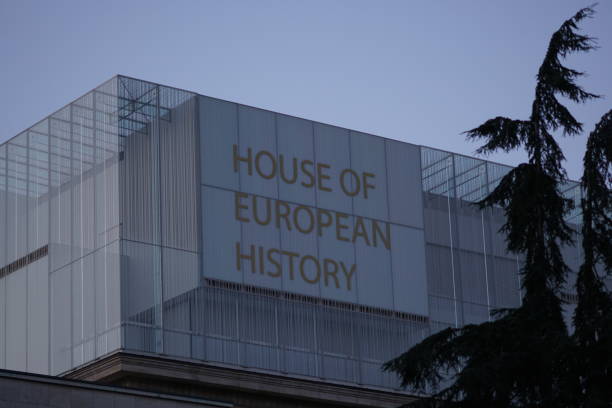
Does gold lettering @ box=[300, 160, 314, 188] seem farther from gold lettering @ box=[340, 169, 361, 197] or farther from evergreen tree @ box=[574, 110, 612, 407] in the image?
evergreen tree @ box=[574, 110, 612, 407]

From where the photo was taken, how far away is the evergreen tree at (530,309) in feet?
102

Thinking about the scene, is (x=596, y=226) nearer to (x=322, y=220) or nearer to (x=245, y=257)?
(x=245, y=257)

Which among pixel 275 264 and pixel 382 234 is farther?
pixel 382 234

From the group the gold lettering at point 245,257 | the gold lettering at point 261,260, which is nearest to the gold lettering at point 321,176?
the gold lettering at point 261,260

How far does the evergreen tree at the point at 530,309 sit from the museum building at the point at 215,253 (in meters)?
14.9

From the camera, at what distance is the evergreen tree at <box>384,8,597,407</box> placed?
31.1 metres

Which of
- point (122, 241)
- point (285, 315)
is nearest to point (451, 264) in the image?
point (285, 315)

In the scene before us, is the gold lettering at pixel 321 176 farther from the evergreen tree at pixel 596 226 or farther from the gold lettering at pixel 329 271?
the evergreen tree at pixel 596 226

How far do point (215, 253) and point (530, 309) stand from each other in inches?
675

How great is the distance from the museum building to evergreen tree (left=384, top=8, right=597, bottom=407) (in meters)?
14.9

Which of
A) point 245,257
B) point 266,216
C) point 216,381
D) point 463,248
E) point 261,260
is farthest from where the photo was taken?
point 463,248

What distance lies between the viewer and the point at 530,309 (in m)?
32.5

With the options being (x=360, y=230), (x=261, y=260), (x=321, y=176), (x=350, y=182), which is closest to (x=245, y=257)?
(x=261, y=260)

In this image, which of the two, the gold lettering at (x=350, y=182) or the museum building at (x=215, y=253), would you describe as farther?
the gold lettering at (x=350, y=182)
